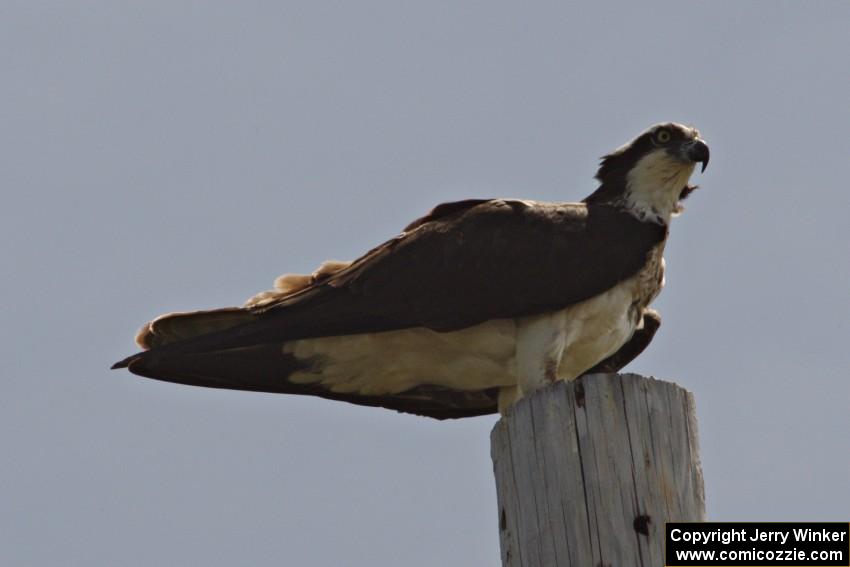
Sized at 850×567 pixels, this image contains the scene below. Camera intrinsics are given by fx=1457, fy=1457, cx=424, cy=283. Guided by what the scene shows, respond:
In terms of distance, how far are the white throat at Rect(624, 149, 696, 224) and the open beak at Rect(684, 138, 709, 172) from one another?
61 mm

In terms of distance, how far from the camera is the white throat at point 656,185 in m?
7.86

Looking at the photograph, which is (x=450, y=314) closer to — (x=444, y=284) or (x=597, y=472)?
(x=444, y=284)

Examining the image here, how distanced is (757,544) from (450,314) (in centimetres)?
250

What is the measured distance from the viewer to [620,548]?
15.6 ft

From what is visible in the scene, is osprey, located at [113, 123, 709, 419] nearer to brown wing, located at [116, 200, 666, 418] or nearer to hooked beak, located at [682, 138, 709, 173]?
brown wing, located at [116, 200, 666, 418]

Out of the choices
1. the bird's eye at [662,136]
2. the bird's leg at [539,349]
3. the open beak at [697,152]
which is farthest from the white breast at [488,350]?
the bird's eye at [662,136]

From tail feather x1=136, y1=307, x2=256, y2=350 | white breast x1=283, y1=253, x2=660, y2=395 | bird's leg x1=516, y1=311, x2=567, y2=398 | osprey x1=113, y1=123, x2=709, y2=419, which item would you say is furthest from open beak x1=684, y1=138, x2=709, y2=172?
tail feather x1=136, y1=307, x2=256, y2=350

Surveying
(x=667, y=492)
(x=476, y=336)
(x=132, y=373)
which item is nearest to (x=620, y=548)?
(x=667, y=492)

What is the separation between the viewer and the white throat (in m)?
7.86

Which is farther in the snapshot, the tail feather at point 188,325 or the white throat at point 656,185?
the white throat at point 656,185

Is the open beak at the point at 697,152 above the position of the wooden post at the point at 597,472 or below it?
above

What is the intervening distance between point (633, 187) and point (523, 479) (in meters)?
3.24

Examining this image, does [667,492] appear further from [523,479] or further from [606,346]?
[606,346]

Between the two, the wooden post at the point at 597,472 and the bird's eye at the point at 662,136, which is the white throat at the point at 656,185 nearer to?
the bird's eye at the point at 662,136
